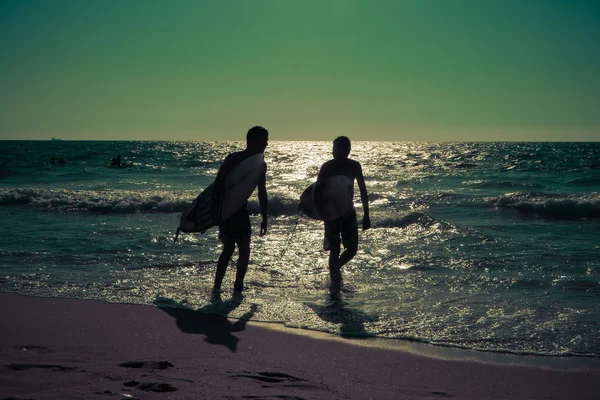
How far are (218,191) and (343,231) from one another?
1647 mm

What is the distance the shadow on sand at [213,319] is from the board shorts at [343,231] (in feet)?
4.40

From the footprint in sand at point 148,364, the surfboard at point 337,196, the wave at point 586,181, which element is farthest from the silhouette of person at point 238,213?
the wave at point 586,181

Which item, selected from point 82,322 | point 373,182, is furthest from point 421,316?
point 373,182

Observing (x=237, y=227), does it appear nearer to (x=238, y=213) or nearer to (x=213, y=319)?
(x=238, y=213)

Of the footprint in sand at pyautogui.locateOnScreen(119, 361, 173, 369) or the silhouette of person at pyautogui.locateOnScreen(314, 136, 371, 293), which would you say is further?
the silhouette of person at pyautogui.locateOnScreen(314, 136, 371, 293)

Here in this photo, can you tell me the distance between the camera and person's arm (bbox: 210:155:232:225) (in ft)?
18.3

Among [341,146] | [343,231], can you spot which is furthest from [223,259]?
[341,146]

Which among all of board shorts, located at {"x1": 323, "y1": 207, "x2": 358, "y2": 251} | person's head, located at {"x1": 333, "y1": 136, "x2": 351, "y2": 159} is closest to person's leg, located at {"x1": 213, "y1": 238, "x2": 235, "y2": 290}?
board shorts, located at {"x1": 323, "y1": 207, "x2": 358, "y2": 251}

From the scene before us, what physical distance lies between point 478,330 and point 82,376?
314 centimetres

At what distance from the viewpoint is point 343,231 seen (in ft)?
21.0

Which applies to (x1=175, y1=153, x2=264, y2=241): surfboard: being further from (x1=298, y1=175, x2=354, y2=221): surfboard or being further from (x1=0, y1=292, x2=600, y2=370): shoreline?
(x1=0, y1=292, x2=600, y2=370): shoreline

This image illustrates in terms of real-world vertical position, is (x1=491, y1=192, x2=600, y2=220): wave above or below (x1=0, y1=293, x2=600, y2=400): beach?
above

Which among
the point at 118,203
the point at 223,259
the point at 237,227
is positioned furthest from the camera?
the point at 118,203

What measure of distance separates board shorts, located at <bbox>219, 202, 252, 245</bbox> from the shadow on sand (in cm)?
62
